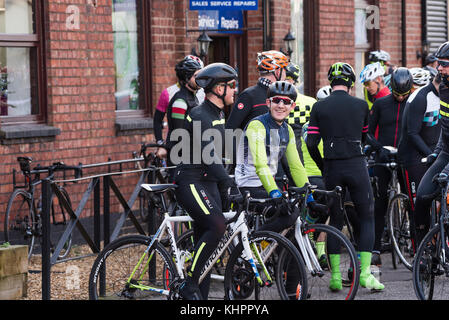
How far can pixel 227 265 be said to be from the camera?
6844 mm

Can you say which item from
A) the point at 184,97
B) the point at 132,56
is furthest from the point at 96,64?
the point at 184,97

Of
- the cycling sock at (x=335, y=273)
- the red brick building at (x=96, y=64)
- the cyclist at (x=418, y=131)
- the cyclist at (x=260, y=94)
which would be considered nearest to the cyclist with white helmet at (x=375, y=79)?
the cyclist at (x=418, y=131)

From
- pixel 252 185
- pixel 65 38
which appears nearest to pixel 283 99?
pixel 252 185

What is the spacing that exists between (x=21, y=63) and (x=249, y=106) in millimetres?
3701

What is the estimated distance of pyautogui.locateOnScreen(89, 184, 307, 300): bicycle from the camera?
6707mm

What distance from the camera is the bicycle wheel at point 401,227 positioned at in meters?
9.36

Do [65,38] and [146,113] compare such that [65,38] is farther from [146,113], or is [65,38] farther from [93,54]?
[146,113]

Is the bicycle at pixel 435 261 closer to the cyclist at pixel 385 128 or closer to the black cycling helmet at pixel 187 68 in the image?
the cyclist at pixel 385 128

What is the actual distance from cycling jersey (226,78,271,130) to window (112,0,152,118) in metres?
4.17

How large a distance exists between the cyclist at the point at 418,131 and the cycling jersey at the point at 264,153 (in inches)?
72.8

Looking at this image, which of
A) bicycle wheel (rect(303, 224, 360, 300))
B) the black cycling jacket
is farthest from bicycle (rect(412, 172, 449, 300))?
the black cycling jacket

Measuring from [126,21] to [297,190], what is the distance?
20.0 ft

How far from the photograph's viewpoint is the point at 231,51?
14602 mm

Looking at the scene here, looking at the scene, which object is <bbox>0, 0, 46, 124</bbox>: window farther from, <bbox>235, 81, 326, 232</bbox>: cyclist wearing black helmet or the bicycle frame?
the bicycle frame
